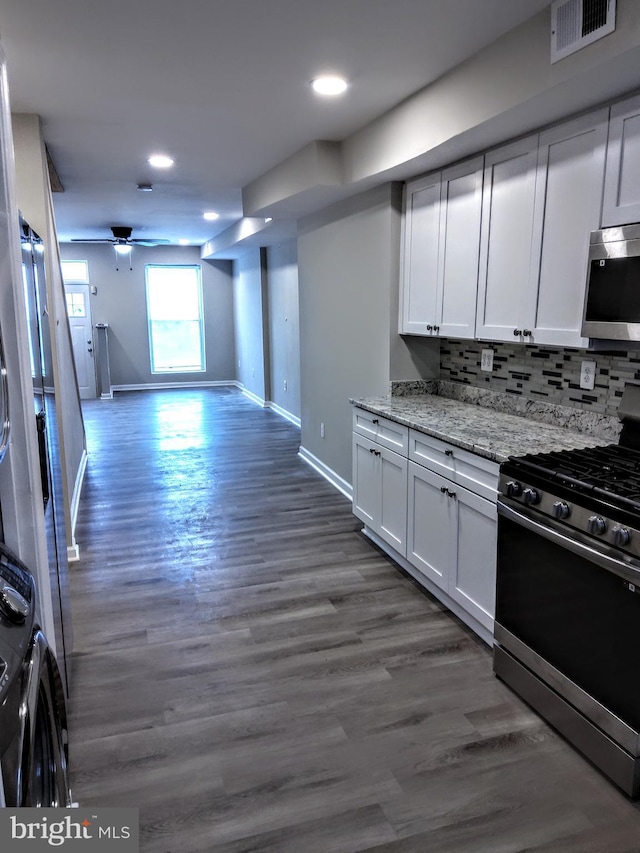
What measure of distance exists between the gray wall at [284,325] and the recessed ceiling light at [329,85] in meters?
4.00

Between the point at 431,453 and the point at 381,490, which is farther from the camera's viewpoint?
the point at 381,490

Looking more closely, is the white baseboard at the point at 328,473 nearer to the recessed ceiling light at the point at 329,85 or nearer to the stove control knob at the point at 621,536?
the recessed ceiling light at the point at 329,85

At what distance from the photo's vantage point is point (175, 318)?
35.3 feet

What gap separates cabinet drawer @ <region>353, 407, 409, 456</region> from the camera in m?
3.24

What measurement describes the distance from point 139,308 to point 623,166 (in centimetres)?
929

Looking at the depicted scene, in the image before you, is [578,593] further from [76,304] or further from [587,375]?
[76,304]

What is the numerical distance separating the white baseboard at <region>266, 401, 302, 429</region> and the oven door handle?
5265 millimetres

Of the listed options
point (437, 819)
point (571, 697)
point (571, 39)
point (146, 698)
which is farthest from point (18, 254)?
point (571, 697)

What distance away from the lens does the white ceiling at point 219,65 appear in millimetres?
2195

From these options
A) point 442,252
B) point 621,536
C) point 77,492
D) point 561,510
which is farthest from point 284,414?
point 621,536

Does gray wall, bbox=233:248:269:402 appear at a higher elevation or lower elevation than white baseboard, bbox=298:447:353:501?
higher

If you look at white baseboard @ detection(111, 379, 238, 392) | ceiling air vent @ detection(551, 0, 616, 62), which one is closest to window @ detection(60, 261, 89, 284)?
white baseboard @ detection(111, 379, 238, 392)

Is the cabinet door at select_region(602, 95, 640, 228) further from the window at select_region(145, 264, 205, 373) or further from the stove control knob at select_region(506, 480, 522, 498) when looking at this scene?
the window at select_region(145, 264, 205, 373)

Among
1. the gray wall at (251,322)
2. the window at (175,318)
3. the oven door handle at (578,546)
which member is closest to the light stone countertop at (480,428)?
the oven door handle at (578,546)
